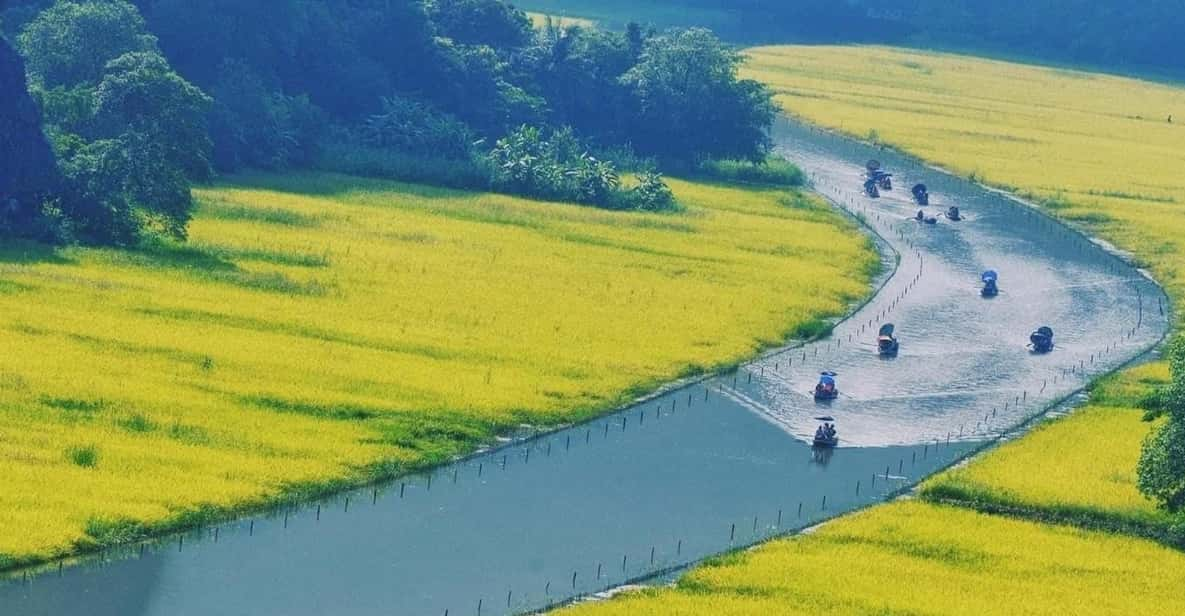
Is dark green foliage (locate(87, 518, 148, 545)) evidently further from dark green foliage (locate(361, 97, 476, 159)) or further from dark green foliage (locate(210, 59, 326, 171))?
dark green foliage (locate(361, 97, 476, 159))

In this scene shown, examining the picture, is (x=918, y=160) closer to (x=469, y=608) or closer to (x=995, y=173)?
(x=995, y=173)

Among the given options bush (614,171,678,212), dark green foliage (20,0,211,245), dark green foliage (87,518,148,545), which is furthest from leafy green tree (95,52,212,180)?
dark green foliage (87,518,148,545)

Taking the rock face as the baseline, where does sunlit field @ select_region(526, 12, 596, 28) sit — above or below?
above

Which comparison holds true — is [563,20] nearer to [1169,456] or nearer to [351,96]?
[351,96]

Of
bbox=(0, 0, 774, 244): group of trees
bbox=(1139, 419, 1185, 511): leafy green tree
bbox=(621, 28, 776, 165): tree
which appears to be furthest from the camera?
bbox=(621, 28, 776, 165): tree

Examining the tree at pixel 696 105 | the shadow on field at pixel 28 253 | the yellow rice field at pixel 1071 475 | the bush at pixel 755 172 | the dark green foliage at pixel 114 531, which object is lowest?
the dark green foliage at pixel 114 531

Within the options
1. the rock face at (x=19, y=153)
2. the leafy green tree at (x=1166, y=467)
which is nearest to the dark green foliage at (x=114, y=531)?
the leafy green tree at (x=1166, y=467)

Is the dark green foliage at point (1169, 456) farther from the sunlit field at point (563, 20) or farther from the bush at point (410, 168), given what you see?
the sunlit field at point (563, 20)
